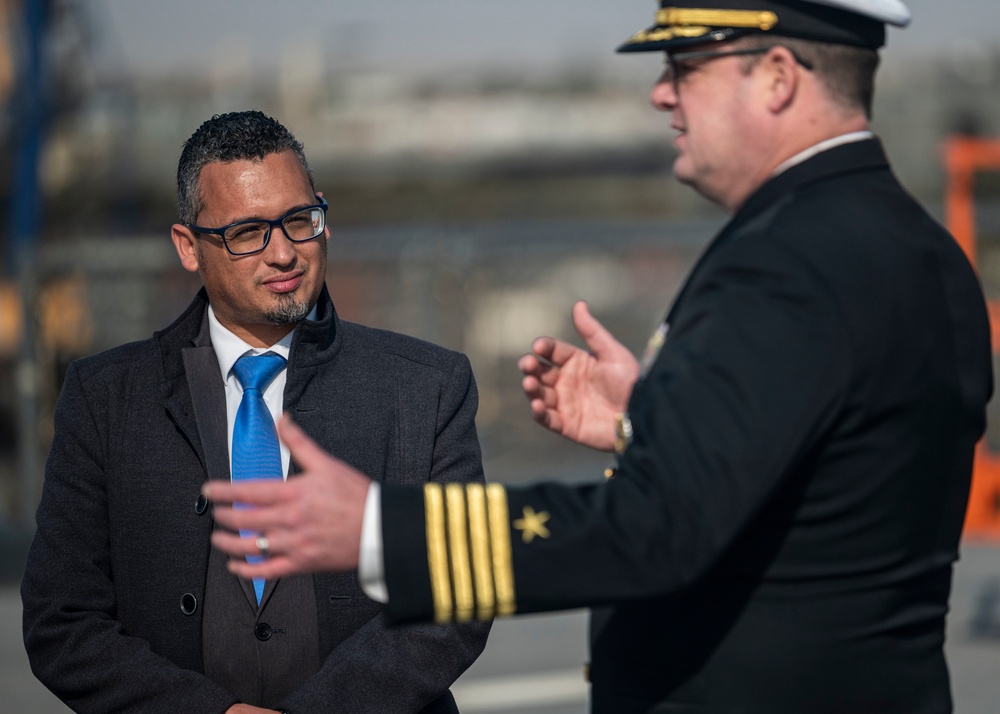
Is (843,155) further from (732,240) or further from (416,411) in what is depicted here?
(416,411)

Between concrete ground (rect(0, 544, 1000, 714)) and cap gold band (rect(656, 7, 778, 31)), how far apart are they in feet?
13.8

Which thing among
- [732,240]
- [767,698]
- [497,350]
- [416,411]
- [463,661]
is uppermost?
[732,240]

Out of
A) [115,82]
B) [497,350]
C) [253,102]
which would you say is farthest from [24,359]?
[253,102]

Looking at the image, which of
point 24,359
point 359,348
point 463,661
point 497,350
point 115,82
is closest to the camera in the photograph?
point 463,661

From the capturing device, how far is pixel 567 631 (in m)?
7.01

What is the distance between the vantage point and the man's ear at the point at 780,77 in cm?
190

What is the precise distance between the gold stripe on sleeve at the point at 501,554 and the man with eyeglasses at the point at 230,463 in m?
0.80

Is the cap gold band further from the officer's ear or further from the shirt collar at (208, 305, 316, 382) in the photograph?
the shirt collar at (208, 305, 316, 382)

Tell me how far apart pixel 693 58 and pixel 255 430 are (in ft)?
3.75

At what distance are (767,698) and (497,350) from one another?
879 cm

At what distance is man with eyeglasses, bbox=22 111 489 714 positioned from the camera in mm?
2477

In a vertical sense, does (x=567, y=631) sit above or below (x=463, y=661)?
below

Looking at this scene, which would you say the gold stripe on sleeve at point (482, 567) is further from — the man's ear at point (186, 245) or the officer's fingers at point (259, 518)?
the man's ear at point (186, 245)

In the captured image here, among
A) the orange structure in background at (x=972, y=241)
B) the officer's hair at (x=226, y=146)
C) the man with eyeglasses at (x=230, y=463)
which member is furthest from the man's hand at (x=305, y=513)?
the orange structure in background at (x=972, y=241)
